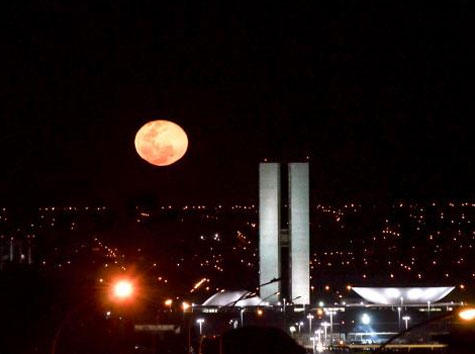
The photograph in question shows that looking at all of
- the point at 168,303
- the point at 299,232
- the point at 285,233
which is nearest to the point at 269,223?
the point at 285,233

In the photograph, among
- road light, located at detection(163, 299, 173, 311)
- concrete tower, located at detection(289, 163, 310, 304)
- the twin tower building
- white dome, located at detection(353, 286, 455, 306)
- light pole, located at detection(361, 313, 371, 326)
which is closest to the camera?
road light, located at detection(163, 299, 173, 311)

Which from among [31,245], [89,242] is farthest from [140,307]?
[89,242]

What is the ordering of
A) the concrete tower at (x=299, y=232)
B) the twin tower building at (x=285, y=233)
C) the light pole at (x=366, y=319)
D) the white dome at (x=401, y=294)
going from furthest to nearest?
the white dome at (x=401, y=294)
the twin tower building at (x=285, y=233)
the concrete tower at (x=299, y=232)
the light pole at (x=366, y=319)

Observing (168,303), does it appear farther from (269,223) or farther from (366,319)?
(269,223)

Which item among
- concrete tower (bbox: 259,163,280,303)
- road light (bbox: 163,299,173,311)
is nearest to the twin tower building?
concrete tower (bbox: 259,163,280,303)

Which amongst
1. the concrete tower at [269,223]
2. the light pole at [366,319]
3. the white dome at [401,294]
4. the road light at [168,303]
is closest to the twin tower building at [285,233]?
the concrete tower at [269,223]

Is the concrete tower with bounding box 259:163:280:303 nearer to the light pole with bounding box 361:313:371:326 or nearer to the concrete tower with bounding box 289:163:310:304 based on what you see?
the concrete tower with bounding box 289:163:310:304

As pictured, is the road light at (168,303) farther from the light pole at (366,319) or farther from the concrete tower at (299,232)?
the concrete tower at (299,232)
